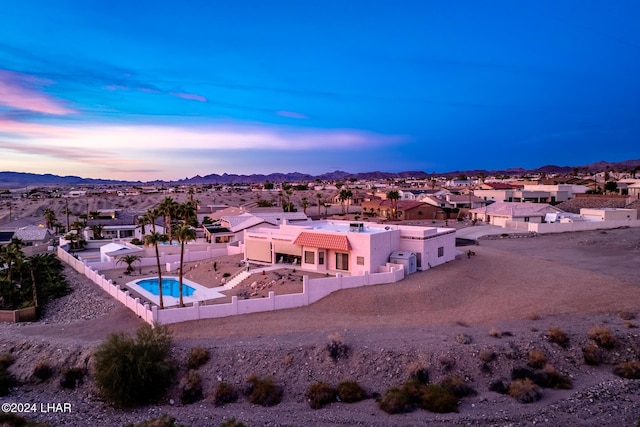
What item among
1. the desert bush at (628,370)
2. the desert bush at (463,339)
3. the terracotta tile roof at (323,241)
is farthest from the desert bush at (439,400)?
the terracotta tile roof at (323,241)

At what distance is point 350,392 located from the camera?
1886 cm

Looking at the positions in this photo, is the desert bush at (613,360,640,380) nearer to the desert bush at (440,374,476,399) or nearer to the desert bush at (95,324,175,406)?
the desert bush at (440,374,476,399)

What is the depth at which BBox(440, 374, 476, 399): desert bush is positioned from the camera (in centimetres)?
1873

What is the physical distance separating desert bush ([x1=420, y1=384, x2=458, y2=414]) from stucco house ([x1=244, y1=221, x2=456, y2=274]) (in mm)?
13451

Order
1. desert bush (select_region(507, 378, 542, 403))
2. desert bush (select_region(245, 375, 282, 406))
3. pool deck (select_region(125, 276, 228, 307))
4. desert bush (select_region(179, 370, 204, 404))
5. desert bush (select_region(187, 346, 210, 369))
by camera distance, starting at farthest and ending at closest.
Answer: pool deck (select_region(125, 276, 228, 307))
desert bush (select_region(187, 346, 210, 369))
desert bush (select_region(179, 370, 204, 404))
desert bush (select_region(245, 375, 282, 406))
desert bush (select_region(507, 378, 542, 403))

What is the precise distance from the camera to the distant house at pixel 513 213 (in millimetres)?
62312

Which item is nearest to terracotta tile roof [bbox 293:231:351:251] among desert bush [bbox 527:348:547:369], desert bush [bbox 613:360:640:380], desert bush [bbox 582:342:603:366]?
desert bush [bbox 527:348:547:369]

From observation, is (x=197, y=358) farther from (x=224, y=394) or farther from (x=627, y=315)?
(x=627, y=315)

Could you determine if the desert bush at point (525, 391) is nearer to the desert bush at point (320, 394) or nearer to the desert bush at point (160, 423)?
the desert bush at point (320, 394)

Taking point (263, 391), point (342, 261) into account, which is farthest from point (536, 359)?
point (342, 261)

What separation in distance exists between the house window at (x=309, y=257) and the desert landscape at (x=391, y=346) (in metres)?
6.25

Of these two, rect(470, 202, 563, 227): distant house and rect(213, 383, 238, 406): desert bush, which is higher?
rect(470, 202, 563, 227): distant house

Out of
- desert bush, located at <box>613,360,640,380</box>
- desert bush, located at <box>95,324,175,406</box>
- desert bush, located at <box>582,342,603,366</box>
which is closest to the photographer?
desert bush, located at <box>95,324,175,406</box>

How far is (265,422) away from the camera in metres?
17.0
